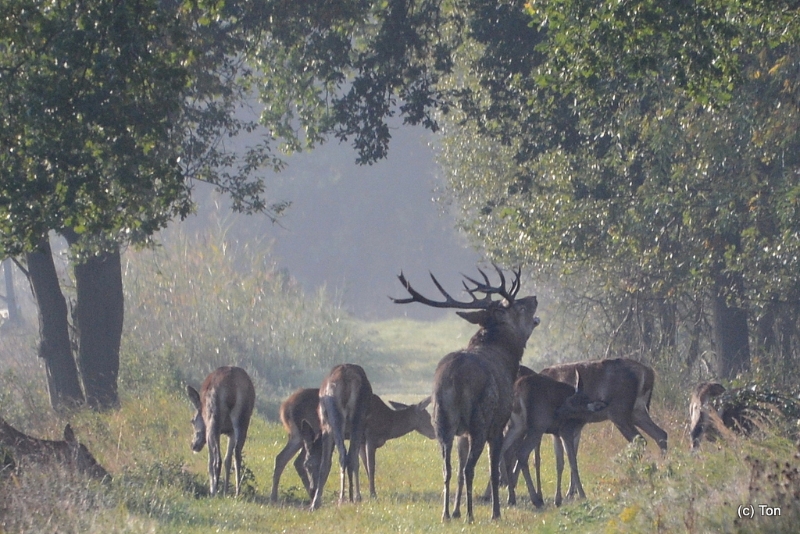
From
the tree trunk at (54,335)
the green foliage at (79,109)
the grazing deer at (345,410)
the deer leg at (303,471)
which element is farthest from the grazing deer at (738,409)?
the tree trunk at (54,335)

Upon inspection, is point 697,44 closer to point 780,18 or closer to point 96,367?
point 780,18

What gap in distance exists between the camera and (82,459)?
12.2 meters

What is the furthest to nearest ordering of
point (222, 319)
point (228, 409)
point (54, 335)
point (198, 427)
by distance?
point (222, 319) → point (54, 335) → point (198, 427) → point (228, 409)

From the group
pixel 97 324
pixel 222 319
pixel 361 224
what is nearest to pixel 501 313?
pixel 97 324

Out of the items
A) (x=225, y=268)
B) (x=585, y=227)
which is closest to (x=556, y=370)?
(x=585, y=227)

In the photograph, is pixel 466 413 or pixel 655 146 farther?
pixel 655 146

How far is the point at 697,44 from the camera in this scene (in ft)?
36.4

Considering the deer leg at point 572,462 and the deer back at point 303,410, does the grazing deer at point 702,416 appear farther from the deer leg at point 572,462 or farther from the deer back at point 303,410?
the deer back at point 303,410

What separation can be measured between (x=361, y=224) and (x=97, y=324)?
6682 cm

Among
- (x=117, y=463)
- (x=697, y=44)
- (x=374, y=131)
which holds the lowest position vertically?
(x=117, y=463)

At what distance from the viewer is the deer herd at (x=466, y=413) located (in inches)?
427

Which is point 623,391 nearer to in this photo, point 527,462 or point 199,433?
point 527,462

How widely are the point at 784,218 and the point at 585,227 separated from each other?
4.80 metres

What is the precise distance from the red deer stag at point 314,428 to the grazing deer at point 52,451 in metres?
2.12
